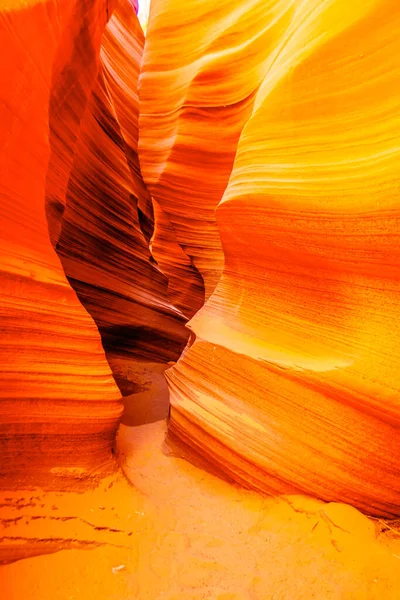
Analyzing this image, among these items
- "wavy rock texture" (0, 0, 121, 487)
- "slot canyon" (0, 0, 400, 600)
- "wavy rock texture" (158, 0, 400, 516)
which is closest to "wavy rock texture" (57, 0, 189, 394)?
"slot canyon" (0, 0, 400, 600)

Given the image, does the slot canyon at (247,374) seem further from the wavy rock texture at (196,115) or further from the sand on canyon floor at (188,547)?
the wavy rock texture at (196,115)

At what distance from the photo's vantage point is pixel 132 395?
16.4 feet

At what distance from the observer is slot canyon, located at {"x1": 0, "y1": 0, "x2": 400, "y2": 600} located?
2012 millimetres

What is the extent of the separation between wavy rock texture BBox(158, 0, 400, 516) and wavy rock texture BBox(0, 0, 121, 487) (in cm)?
89

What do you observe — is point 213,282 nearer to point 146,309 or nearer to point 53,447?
point 146,309

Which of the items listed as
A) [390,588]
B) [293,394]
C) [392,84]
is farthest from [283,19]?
[390,588]

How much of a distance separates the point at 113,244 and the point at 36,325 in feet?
11.8

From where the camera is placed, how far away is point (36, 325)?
260cm

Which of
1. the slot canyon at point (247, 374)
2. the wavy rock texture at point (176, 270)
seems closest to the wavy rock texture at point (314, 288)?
the slot canyon at point (247, 374)

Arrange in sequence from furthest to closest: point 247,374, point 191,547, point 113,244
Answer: point 113,244
point 247,374
point 191,547

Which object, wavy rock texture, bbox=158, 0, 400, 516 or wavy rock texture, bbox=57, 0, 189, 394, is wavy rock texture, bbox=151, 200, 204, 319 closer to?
wavy rock texture, bbox=57, 0, 189, 394

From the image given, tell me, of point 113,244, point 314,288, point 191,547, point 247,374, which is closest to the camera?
point 191,547

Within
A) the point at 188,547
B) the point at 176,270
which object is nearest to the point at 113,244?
the point at 176,270

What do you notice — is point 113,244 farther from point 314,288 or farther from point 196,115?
point 314,288
